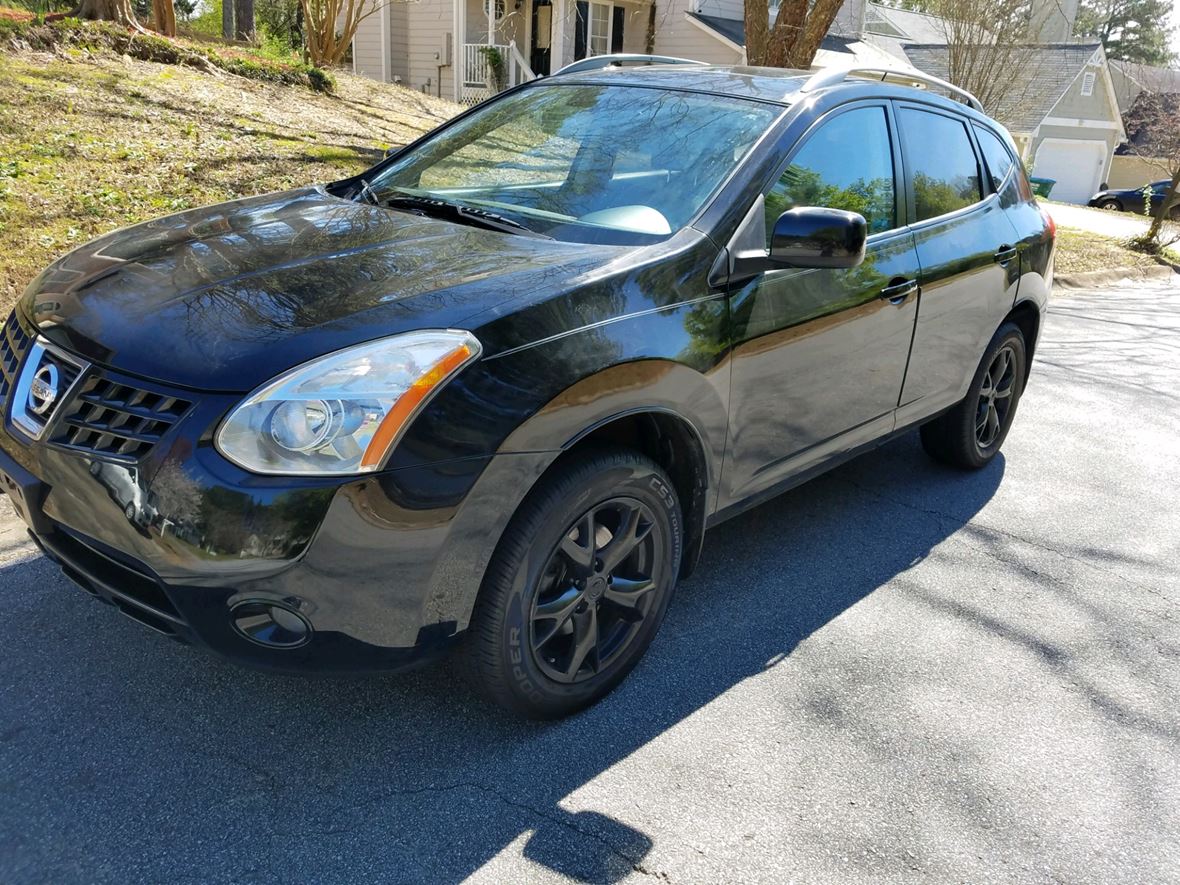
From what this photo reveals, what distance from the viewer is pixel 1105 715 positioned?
324 cm

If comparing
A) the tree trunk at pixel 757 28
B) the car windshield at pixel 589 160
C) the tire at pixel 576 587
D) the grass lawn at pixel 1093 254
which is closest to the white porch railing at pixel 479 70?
the grass lawn at pixel 1093 254

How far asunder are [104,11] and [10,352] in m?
10.4

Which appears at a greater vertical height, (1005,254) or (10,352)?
(1005,254)

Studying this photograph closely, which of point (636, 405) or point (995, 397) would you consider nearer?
point (636, 405)

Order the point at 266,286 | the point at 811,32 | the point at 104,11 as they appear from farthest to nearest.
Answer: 1. the point at 104,11
2. the point at 811,32
3. the point at 266,286

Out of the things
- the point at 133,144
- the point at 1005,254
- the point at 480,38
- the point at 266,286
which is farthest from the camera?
the point at 480,38

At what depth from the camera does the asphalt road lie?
2.43 m

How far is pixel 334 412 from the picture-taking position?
7.43 ft

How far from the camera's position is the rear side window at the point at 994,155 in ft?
15.6

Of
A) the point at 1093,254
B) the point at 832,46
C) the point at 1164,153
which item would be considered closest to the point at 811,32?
the point at 1093,254

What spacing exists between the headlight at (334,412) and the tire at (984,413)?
3297 mm

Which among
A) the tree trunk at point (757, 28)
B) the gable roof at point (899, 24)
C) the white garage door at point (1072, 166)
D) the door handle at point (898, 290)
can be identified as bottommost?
the white garage door at point (1072, 166)

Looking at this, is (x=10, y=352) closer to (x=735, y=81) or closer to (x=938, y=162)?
(x=735, y=81)

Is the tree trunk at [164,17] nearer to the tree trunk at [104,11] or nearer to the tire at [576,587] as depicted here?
the tree trunk at [104,11]
